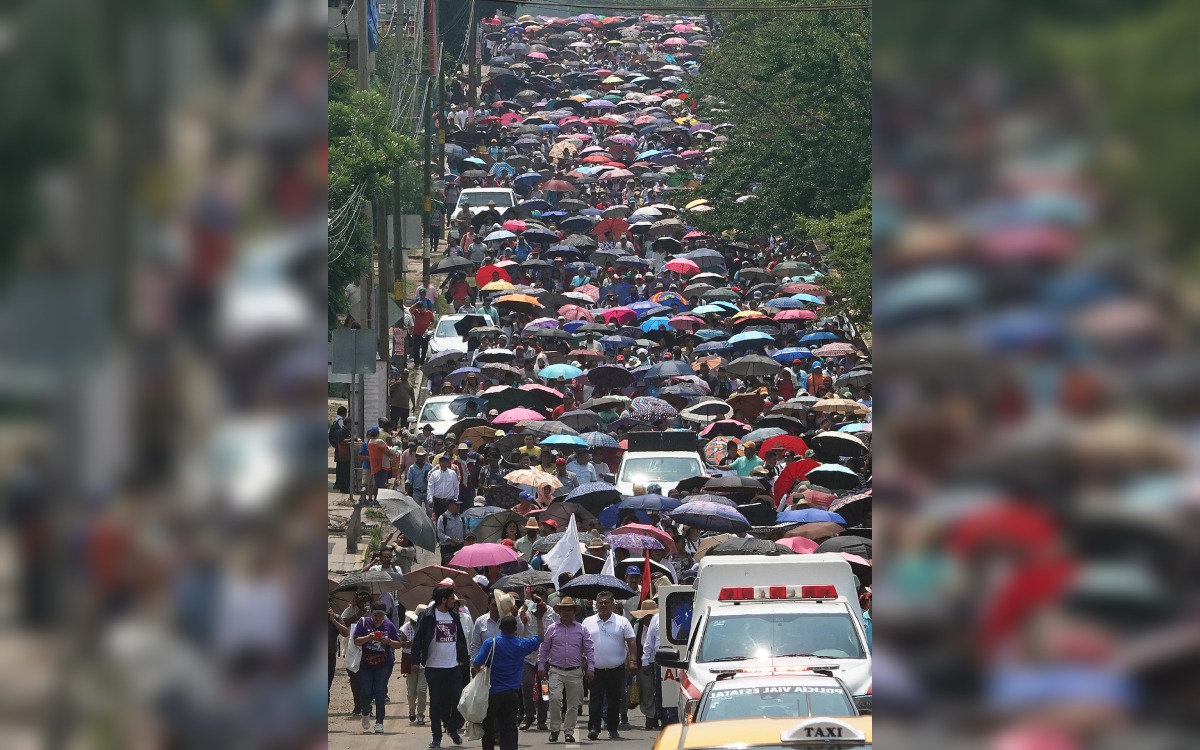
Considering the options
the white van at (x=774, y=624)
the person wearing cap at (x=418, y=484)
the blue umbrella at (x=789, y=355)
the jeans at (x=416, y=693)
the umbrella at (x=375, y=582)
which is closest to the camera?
the white van at (x=774, y=624)

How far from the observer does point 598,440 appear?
84.7ft

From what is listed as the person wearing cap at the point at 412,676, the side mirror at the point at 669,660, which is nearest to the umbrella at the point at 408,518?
the person wearing cap at the point at 412,676

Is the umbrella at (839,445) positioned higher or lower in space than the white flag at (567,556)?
lower

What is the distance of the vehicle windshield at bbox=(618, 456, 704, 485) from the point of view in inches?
925

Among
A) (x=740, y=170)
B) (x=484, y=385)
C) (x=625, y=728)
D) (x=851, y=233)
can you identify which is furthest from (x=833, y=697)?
(x=740, y=170)

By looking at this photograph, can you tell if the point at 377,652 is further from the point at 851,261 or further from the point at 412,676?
the point at 851,261

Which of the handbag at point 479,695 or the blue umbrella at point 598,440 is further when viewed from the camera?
the blue umbrella at point 598,440

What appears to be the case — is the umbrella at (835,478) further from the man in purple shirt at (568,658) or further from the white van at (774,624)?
the white van at (774,624)

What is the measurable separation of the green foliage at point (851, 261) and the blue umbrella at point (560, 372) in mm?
5590

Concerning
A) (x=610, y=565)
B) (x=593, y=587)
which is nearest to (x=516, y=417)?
(x=610, y=565)

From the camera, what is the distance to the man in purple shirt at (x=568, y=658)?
1544 cm
